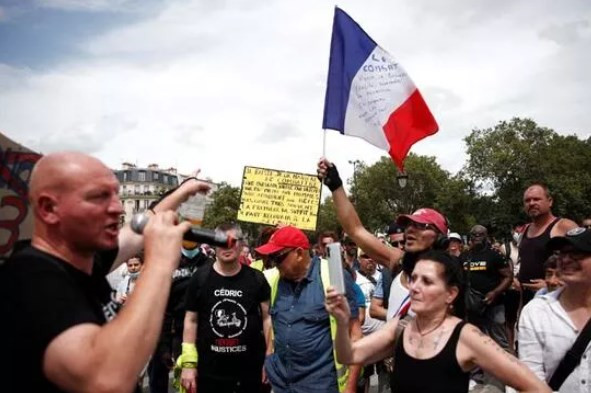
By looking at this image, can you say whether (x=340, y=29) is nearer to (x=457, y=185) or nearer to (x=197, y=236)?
(x=197, y=236)

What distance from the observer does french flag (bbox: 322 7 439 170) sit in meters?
5.45

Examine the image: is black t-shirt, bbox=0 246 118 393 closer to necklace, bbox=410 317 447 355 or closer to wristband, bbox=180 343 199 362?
necklace, bbox=410 317 447 355

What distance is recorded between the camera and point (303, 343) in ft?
13.5

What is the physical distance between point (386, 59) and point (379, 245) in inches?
87.0

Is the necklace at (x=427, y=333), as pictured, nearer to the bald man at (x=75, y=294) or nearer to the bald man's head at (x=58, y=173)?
the bald man at (x=75, y=294)

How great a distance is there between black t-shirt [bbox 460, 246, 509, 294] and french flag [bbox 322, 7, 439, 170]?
11.1 ft

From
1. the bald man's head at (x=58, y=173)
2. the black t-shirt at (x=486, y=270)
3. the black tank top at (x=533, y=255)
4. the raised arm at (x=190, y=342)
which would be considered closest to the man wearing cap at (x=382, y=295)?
the black tank top at (x=533, y=255)

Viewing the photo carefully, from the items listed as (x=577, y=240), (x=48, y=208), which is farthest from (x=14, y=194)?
(x=577, y=240)

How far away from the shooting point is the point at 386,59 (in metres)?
5.69

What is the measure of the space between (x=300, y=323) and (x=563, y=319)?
178 centimetres

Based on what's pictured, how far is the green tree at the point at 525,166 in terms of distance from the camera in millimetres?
52469

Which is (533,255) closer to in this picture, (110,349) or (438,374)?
(438,374)

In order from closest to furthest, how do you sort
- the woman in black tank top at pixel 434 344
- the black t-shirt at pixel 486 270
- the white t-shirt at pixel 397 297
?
the woman in black tank top at pixel 434 344
the white t-shirt at pixel 397 297
the black t-shirt at pixel 486 270

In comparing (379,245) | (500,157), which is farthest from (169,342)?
(500,157)
